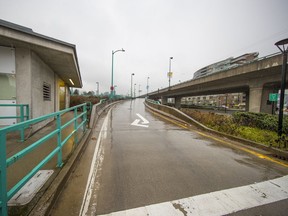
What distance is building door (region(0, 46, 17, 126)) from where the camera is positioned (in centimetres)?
537

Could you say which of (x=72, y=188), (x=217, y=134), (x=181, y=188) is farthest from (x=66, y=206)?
(x=217, y=134)

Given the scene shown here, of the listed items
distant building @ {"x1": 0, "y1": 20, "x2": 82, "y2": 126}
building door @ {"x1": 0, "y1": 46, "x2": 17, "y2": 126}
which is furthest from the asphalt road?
building door @ {"x1": 0, "y1": 46, "x2": 17, "y2": 126}

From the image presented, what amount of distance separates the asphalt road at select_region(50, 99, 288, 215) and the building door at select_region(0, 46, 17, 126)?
4118 mm

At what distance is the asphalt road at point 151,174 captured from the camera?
221 centimetres

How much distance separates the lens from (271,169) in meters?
3.45

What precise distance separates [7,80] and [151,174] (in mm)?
7112

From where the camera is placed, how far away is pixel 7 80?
17.9 ft

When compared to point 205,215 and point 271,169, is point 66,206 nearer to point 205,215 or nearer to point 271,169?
point 205,215

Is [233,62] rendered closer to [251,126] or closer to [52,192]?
[251,126]

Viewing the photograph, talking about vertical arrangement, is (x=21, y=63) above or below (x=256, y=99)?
above

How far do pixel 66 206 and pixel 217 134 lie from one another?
6985 mm

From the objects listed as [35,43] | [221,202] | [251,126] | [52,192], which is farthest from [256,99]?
[35,43]

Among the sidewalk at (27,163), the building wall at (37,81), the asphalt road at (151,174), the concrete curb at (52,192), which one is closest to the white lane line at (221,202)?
the asphalt road at (151,174)

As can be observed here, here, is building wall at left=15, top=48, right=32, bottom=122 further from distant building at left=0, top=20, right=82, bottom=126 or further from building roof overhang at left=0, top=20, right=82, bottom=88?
building roof overhang at left=0, top=20, right=82, bottom=88
